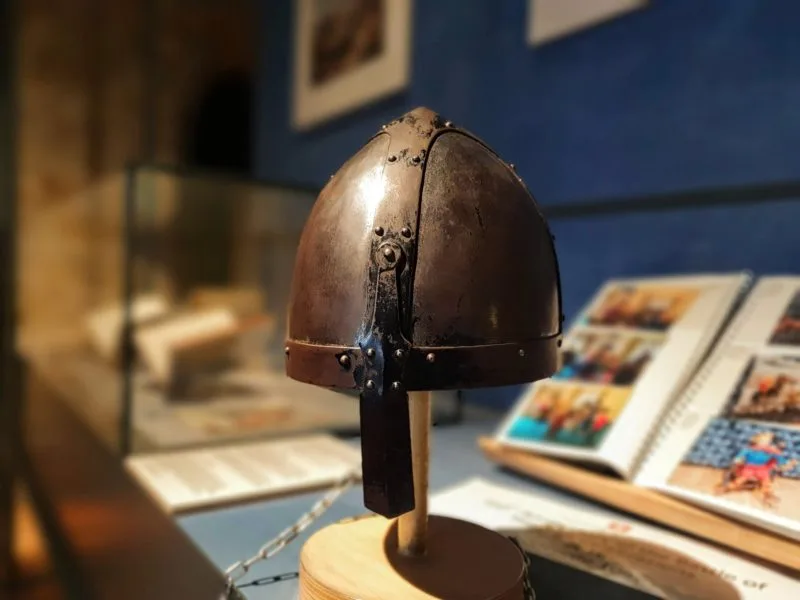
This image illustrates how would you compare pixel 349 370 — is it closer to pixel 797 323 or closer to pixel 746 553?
pixel 746 553

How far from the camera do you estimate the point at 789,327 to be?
33.8 inches

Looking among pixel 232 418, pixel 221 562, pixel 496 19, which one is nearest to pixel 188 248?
pixel 232 418

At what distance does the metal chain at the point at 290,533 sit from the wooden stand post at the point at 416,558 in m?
0.09

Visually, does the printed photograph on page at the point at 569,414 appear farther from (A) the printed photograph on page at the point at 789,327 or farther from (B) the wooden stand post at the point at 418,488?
(B) the wooden stand post at the point at 418,488

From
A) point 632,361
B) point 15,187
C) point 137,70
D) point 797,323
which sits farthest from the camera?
point 137,70

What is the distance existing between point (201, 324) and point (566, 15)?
0.93m

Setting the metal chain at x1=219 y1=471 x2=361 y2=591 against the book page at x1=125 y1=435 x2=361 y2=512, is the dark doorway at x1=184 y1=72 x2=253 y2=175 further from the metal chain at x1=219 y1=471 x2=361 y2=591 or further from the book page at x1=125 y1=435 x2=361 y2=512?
the metal chain at x1=219 y1=471 x2=361 y2=591

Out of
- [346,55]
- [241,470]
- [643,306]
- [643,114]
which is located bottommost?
[241,470]

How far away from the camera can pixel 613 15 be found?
1.19m

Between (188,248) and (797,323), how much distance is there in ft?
4.15

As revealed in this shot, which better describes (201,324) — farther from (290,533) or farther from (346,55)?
(346,55)

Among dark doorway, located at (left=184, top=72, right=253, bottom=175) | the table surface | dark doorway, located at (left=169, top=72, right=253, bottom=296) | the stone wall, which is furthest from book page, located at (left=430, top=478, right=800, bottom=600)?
dark doorway, located at (left=184, top=72, right=253, bottom=175)

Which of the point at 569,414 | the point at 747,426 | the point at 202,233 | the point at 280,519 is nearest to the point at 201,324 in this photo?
the point at 202,233

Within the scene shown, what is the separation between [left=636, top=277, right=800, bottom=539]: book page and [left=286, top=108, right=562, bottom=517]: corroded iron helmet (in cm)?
29
